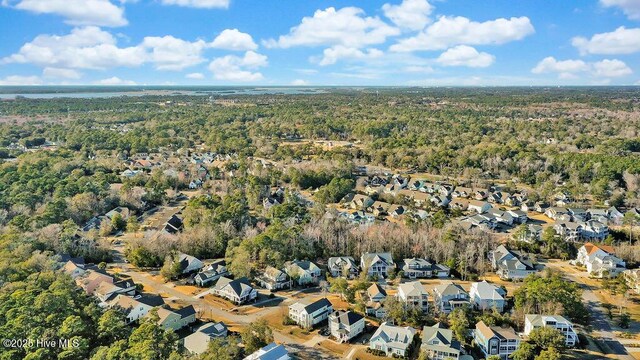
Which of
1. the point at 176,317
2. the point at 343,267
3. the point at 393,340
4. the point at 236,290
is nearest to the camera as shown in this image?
the point at 393,340

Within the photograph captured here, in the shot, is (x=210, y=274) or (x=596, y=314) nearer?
(x=596, y=314)

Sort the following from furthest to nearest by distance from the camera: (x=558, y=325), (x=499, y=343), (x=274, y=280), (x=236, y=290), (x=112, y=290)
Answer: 1. (x=274, y=280)
2. (x=236, y=290)
3. (x=112, y=290)
4. (x=558, y=325)
5. (x=499, y=343)

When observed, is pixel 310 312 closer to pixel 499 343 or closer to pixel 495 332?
pixel 495 332

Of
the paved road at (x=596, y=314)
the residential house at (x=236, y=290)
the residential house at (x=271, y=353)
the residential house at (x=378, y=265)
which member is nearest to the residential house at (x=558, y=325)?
the paved road at (x=596, y=314)

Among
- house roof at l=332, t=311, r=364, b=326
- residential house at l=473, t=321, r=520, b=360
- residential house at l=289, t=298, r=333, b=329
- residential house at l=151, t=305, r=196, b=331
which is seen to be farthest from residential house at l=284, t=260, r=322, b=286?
residential house at l=473, t=321, r=520, b=360

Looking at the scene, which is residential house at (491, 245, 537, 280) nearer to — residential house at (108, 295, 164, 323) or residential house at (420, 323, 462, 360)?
residential house at (420, 323, 462, 360)

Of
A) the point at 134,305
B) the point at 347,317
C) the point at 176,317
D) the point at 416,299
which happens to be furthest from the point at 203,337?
the point at 416,299
